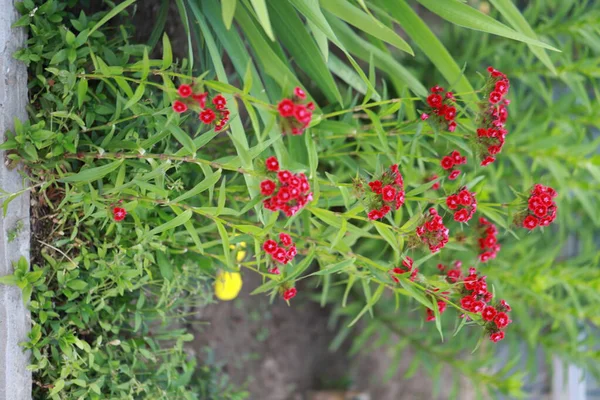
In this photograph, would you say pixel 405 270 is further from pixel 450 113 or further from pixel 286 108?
pixel 286 108

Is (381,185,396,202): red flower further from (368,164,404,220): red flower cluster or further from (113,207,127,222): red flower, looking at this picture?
(113,207,127,222): red flower

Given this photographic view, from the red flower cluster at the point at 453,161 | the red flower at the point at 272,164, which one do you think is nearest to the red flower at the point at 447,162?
the red flower cluster at the point at 453,161

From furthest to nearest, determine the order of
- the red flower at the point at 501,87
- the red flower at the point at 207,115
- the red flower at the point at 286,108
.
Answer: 1. the red flower at the point at 501,87
2. the red flower at the point at 207,115
3. the red flower at the point at 286,108

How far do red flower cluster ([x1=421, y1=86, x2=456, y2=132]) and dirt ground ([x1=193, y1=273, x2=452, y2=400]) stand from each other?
0.95 metres

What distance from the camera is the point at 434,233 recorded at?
0.96m

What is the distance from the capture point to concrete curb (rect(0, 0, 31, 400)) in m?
1.01

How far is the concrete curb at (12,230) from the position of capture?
39.8 inches

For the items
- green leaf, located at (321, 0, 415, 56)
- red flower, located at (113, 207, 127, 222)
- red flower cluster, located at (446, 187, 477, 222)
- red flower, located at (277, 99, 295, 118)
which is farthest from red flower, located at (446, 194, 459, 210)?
red flower, located at (113, 207, 127, 222)

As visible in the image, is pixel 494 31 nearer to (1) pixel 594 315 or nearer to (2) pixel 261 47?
(2) pixel 261 47

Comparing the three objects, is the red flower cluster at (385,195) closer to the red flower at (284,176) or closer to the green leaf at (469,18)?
the red flower at (284,176)

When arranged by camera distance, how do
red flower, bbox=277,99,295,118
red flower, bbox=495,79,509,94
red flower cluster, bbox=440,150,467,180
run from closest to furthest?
1. red flower, bbox=277,99,295,118
2. red flower, bbox=495,79,509,94
3. red flower cluster, bbox=440,150,467,180

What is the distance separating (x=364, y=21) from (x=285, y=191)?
1.38ft

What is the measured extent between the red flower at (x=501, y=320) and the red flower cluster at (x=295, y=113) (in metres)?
0.45

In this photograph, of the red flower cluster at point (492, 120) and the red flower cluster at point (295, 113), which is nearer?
the red flower cluster at point (295, 113)
